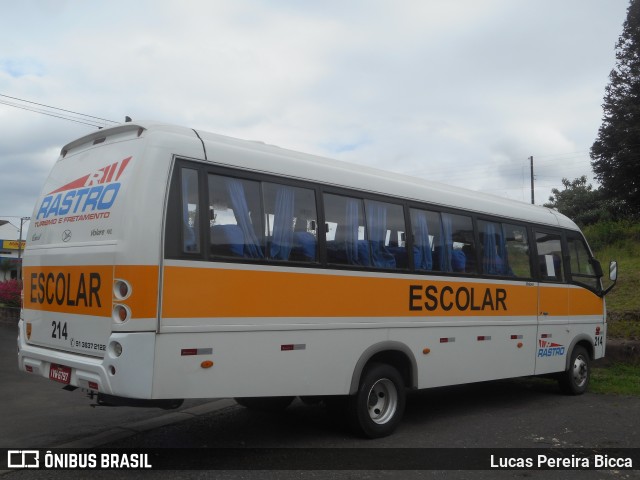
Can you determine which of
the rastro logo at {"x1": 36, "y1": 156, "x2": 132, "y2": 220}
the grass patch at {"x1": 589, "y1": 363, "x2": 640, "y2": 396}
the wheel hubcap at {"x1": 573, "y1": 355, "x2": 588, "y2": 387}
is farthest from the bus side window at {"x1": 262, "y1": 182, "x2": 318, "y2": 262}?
the grass patch at {"x1": 589, "y1": 363, "x2": 640, "y2": 396}

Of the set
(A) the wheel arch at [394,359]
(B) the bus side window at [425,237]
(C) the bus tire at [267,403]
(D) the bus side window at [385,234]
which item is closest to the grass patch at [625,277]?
(B) the bus side window at [425,237]

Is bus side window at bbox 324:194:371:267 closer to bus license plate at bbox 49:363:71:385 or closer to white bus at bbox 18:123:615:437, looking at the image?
white bus at bbox 18:123:615:437

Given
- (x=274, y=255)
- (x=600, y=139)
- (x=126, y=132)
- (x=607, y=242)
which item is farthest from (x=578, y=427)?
(x=600, y=139)

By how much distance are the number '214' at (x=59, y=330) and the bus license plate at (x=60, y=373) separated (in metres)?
0.27

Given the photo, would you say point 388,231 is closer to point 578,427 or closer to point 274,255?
point 274,255

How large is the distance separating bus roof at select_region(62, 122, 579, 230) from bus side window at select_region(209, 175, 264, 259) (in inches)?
7.8

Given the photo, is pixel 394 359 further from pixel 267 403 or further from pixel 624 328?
pixel 624 328

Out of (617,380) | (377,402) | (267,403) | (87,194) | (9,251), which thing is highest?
(9,251)

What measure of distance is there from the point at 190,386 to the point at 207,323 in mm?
555

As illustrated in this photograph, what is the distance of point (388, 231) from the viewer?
7340mm

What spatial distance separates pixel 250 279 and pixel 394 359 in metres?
2.43

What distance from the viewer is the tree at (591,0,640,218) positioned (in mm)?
29719

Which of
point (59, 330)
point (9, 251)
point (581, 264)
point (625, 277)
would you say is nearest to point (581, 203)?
point (625, 277)

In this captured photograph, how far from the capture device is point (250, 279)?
586 cm
